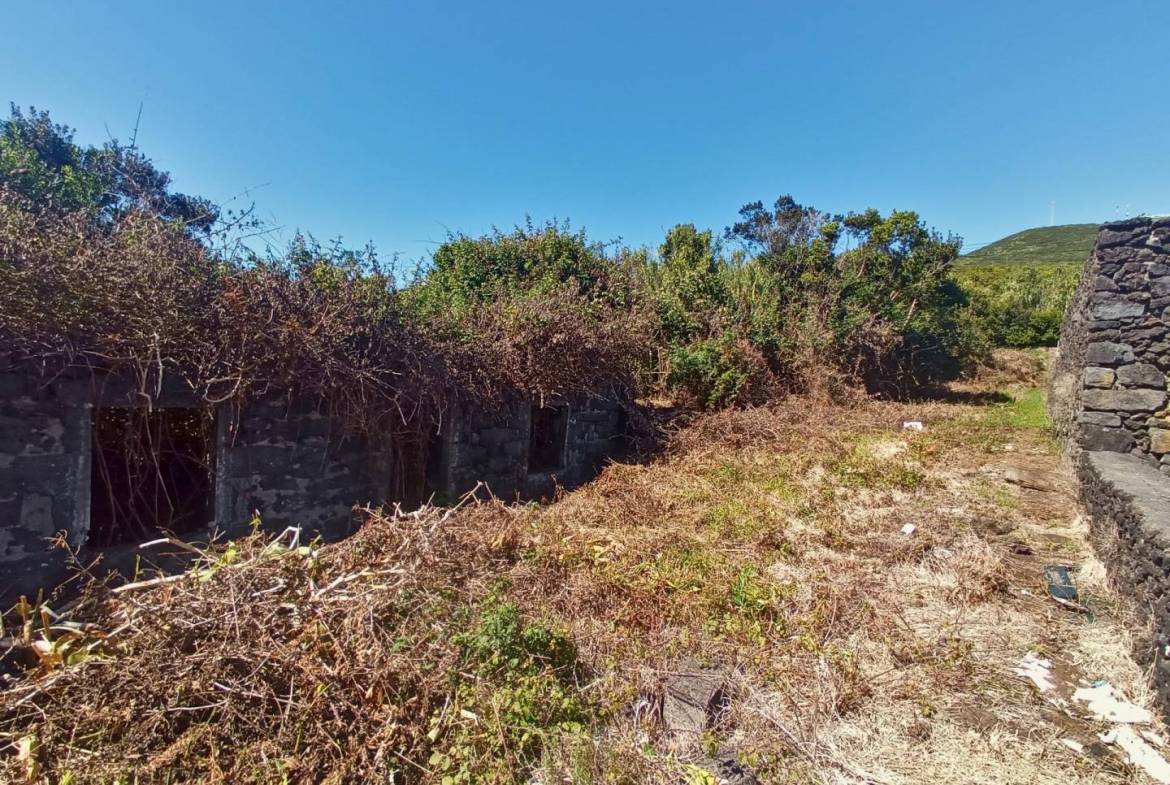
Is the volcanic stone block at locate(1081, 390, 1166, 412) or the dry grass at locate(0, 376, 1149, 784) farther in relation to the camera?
the volcanic stone block at locate(1081, 390, 1166, 412)

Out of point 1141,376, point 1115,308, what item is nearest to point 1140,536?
point 1141,376

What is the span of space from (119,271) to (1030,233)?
126 feet

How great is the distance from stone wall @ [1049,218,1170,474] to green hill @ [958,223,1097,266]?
19.1 metres

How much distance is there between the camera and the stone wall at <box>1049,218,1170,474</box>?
648 centimetres

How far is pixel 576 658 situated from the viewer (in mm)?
3684

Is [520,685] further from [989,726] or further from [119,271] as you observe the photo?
[119,271]

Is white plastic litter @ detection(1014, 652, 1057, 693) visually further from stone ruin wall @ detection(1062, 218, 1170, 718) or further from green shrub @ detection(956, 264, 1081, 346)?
green shrub @ detection(956, 264, 1081, 346)

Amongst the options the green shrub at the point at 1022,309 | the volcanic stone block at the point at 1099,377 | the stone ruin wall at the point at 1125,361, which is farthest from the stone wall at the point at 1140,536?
the green shrub at the point at 1022,309

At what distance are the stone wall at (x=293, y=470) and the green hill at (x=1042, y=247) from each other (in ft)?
82.2

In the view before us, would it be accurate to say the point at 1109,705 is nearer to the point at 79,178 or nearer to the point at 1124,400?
the point at 1124,400

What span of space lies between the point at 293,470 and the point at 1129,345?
30.3 ft

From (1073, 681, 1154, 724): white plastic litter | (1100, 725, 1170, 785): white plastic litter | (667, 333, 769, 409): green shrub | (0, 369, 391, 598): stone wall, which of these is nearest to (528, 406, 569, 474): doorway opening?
(0, 369, 391, 598): stone wall

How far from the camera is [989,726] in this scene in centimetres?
331

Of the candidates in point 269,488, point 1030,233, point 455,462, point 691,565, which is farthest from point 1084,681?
point 1030,233
